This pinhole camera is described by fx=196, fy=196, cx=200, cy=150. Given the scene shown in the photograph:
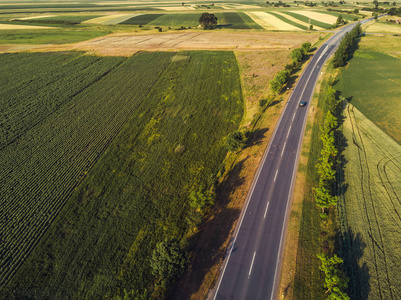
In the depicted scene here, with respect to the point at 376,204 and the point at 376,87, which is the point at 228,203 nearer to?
the point at 376,204

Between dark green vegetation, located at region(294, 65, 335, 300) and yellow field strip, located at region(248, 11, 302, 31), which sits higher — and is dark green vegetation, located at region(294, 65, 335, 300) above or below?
below

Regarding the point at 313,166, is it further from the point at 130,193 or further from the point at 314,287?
the point at 130,193

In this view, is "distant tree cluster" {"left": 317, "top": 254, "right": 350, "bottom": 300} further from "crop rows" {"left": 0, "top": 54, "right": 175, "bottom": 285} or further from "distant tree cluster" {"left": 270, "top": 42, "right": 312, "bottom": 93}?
"distant tree cluster" {"left": 270, "top": 42, "right": 312, "bottom": 93}

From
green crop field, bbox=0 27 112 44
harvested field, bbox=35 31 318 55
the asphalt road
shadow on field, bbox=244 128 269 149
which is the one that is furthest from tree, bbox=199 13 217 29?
shadow on field, bbox=244 128 269 149

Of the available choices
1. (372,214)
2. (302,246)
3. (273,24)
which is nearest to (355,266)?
(302,246)

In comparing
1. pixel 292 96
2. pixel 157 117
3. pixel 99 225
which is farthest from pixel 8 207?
pixel 292 96

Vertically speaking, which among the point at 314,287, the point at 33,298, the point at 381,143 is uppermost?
the point at 381,143
